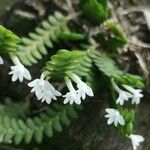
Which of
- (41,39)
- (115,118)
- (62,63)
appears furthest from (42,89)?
(41,39)

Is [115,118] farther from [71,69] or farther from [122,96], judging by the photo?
[71,69]

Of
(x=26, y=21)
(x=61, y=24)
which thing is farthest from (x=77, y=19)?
(x=26, y=21)

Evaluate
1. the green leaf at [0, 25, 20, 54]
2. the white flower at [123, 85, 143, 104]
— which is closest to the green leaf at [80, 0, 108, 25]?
the white flower at [123, 85, 143, 104]

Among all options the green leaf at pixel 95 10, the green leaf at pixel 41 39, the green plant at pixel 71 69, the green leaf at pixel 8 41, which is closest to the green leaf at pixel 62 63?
the green plant at pixel 71 69

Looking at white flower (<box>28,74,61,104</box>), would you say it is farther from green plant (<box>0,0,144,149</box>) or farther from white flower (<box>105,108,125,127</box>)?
white flower (<box>105,108,125,127</box>)


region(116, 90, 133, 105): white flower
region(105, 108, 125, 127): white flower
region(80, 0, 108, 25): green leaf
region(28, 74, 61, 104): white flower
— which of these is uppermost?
region(80, 0, 108, 25): green leaf

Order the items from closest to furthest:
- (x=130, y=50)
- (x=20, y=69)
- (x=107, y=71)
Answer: (x=20, y=69) → (x=107, y=71) → (x=130, y=50)

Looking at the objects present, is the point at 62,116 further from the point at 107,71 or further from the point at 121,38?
the point at 121,38

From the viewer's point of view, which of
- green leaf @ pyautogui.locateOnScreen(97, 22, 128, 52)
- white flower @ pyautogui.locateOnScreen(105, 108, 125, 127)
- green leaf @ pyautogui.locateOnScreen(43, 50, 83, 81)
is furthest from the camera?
green leaf @ pyautogui.locateOnScreen(97, 22, 128, 52)

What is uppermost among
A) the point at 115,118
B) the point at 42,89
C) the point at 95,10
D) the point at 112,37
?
the point at 95,10

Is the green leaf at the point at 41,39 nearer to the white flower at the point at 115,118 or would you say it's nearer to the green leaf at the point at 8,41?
the green leaf at the point at 8,41

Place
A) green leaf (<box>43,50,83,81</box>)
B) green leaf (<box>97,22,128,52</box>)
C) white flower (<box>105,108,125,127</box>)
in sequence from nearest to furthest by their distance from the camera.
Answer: green leaf (<box>43,50,83,81</box>) < white flower (<box>105,108,125,127</box>) < green leaf (<box>97,22,128,52</box>)
